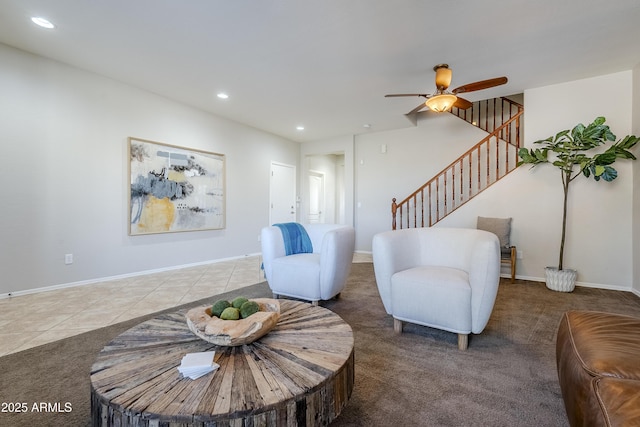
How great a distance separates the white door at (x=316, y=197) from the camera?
780 centimetres

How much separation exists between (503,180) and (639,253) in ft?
5.43

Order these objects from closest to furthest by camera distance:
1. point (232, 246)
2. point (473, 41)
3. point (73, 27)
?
point (73, 27) → point (473, 41) → point (232, 246)

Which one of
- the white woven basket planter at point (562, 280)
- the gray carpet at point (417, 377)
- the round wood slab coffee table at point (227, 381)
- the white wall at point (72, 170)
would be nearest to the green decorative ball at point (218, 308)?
the round wood slab coffee table at point (227, 381)

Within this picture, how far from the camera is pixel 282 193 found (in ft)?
21.5

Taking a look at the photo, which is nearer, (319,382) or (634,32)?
(319,382)

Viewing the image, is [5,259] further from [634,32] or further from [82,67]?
[634,32]

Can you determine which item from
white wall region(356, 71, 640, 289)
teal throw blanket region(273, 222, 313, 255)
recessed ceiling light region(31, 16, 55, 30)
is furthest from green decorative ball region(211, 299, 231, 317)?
white wall region(356, 71, 640, 289)

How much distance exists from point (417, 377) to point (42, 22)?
4.19m

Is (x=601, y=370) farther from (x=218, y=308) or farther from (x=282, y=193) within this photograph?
(x=282, y=193)

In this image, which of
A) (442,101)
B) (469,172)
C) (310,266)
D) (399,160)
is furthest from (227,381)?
(399,160)

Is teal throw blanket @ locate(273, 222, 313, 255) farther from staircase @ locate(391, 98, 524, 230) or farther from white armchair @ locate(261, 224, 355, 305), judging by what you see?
staircase @ locate(391, 98, 524, 230)

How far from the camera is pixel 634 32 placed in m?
2.70

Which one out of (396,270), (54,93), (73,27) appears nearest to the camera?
(396,270)

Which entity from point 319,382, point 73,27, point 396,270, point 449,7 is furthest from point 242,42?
point 319,382
